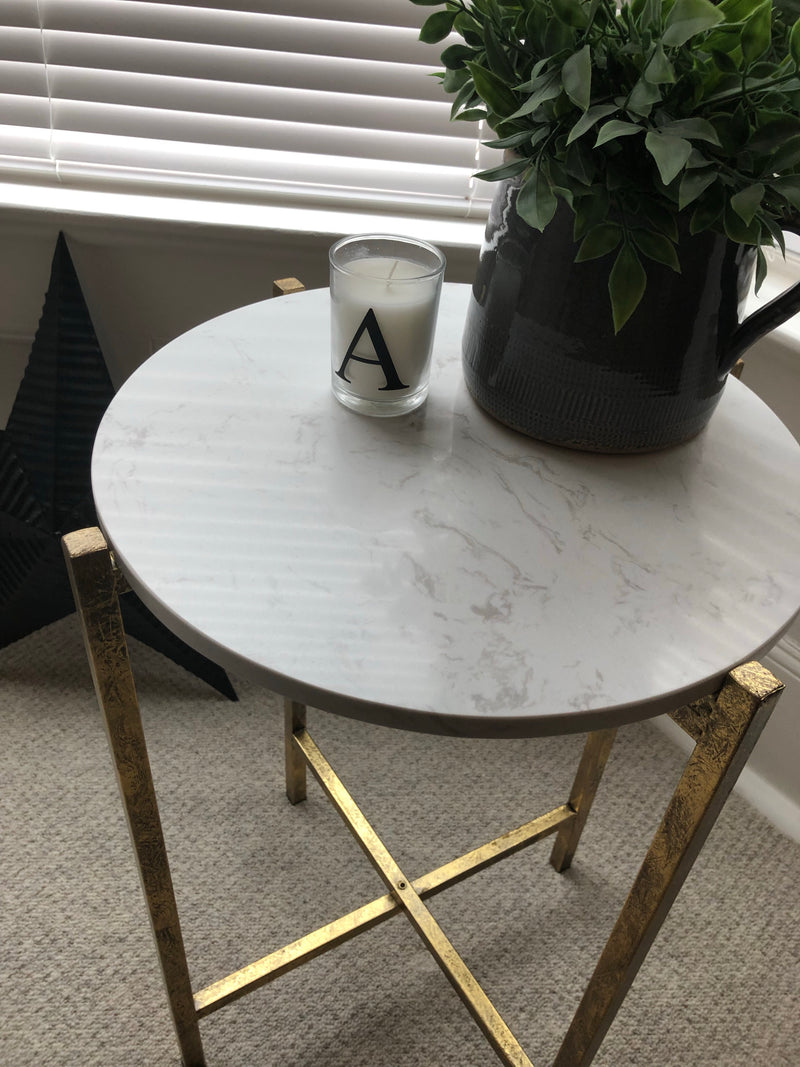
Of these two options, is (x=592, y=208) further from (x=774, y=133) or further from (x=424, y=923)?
(x=424, y=923)

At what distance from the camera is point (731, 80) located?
0.44 metres

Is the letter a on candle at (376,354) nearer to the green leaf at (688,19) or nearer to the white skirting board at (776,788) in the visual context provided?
the green leaf at (688,19)

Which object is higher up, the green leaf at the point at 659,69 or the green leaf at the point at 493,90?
the green leaf at the point at 659,69

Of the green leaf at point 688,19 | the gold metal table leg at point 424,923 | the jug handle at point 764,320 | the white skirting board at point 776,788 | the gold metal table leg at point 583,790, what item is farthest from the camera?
the white skirting board at point 776,788

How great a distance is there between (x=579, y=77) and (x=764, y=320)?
207mm

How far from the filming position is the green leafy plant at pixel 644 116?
0.43m

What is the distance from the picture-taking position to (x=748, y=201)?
16.9 inches

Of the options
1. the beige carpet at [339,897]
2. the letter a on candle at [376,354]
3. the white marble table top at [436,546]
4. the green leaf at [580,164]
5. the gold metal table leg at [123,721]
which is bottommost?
the beige carpet at [339,897]

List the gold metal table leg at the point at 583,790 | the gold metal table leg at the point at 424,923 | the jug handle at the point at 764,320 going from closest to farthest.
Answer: the jug handle at the point at 764,320 < the gold metal table leg at the point at 424,923 < the gold metal table leg at the point at 583,790

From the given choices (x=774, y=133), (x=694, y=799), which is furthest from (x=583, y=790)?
(x=774, y=133)

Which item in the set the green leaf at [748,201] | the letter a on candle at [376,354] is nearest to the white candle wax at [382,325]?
the letter a on candle at [376,354]

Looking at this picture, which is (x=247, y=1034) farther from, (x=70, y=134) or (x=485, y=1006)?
(x=70, y=134)

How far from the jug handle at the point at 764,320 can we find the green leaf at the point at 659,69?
124 mm

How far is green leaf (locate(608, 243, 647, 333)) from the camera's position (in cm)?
46
